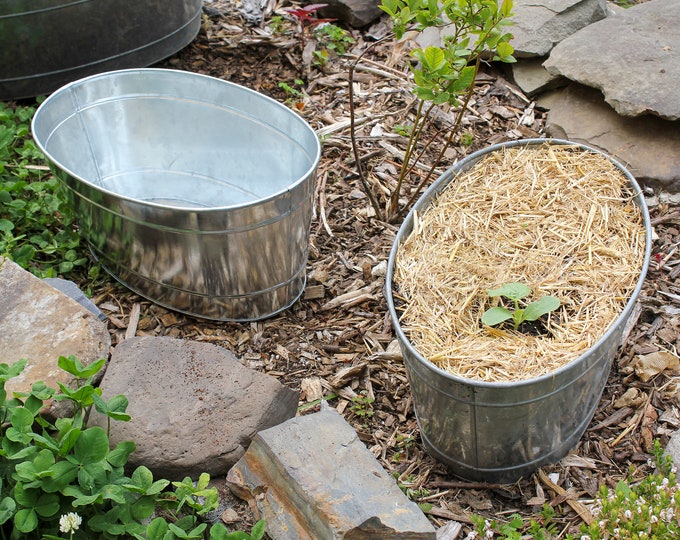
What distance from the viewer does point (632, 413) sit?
287 centimetres

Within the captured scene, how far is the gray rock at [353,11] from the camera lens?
493cm

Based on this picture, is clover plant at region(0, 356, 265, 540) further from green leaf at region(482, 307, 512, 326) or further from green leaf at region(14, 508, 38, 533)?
green leaf at region(482, 307, 512, 326)

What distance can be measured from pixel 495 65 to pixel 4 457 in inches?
138

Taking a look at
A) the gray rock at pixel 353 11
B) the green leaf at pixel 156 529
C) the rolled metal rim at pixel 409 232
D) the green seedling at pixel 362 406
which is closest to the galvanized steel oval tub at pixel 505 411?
the rolled metal rim at pixel 409 232

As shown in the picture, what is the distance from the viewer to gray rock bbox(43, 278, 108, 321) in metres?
3.01

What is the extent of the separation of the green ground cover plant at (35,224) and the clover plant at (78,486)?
46.0 inches

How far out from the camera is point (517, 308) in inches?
98.0

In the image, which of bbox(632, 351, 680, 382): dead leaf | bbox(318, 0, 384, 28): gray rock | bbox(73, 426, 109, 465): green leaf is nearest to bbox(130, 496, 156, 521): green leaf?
bbox(73, 426, 109, 465): green leaf

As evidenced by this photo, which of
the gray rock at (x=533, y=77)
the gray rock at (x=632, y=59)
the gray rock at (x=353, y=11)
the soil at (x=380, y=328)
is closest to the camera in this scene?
the soil at (x=380, y=328)

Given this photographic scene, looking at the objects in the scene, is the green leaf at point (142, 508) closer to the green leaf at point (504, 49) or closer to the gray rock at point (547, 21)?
the green leaf at point (504, 49)

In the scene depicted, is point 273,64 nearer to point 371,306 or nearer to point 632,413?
point 371,306

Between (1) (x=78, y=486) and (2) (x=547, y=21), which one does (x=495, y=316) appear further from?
(2) (x=547, y=21)

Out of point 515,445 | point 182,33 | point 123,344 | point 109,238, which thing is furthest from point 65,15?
point 515,445

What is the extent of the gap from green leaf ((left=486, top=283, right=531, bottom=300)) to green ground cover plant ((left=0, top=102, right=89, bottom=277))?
1823 mm
